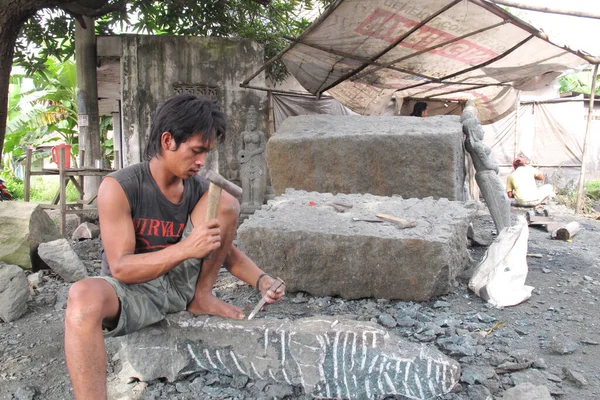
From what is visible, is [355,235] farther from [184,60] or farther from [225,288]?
[184,60]

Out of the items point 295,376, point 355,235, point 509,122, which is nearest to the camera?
point 295,376

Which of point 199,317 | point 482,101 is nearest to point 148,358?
point 199,317

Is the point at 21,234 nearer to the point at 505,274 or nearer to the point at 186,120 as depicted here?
the point at 186,120

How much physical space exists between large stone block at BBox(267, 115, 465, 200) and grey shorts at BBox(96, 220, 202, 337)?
2777mm

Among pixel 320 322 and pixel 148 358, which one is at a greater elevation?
pixel 320 322

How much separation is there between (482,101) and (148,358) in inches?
302

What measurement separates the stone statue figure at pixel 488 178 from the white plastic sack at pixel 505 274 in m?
1.34

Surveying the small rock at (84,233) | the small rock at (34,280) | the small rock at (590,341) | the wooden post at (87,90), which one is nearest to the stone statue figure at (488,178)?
the small rock at (590,341)

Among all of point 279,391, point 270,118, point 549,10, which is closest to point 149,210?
point 279,391

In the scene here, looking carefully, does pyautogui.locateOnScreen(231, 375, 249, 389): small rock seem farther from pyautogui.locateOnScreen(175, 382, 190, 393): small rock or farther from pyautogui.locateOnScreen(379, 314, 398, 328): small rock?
pyautogui.locateOnScreen(379, 314, 398, 328): small rock

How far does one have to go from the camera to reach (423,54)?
600cm

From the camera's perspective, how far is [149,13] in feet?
24.5

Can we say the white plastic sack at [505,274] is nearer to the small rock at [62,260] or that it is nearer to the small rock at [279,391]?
the small rock at [279,391]

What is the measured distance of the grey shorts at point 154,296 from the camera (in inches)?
70.4
